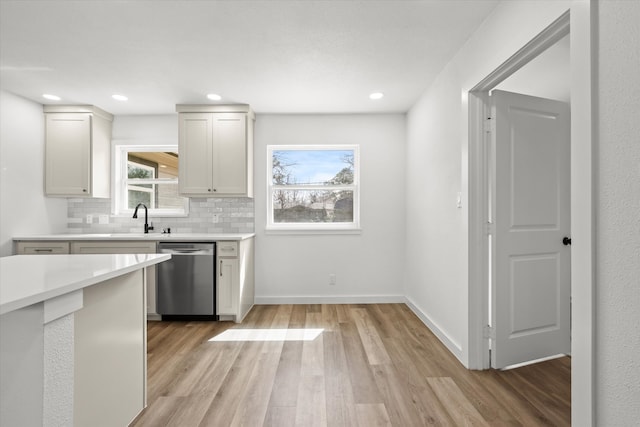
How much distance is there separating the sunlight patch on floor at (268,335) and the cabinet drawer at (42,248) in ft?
6.39

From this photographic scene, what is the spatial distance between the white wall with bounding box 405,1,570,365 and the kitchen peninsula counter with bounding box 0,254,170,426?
7.13ft

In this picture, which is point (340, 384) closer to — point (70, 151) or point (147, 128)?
point (147, 128)

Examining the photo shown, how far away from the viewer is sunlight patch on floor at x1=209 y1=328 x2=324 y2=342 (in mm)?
2957

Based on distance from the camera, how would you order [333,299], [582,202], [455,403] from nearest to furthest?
[582,202], [455,403], [333,299]

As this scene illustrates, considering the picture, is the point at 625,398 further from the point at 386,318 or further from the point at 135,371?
the point at 386,318

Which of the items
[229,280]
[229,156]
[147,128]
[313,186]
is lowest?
[229,280]

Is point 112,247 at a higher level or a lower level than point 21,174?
lower

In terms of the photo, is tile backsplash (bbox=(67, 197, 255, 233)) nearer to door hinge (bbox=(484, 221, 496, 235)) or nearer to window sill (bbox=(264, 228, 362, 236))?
window sill (bbox=(264, 228, 362, 236))

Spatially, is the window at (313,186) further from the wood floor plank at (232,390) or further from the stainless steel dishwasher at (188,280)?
the wood floor plank at (232,390)

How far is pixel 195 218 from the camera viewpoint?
4.11 m

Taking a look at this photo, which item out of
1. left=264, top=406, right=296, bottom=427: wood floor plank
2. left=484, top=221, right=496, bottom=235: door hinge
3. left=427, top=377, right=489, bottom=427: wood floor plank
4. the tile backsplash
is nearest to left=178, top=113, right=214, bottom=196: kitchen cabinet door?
the tile backsplash

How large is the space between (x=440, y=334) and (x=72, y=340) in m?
2.70

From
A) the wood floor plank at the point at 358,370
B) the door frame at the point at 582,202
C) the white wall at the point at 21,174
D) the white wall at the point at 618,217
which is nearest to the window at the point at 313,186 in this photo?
the wood floor plank at the point at 358,370

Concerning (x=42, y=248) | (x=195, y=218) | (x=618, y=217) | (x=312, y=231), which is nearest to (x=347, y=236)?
(x=312, y=231)
